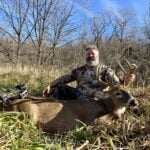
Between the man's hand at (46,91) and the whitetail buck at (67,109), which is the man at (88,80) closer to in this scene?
the man's hand at (46,91)

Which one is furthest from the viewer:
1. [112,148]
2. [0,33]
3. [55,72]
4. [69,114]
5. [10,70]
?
[0,33]

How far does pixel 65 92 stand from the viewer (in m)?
8.20

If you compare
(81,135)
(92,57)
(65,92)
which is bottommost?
(81,135)

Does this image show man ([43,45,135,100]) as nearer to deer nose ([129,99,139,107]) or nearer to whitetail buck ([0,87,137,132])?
whitetail buck ([0,87,137,132])

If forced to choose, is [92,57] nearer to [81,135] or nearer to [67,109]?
[67,109]

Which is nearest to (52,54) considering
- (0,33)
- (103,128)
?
(0,33)

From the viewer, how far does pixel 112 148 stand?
5547 mm

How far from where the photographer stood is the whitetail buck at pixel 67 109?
6723 millimetres

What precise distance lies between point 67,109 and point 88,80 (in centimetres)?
107

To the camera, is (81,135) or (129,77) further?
(129,77)

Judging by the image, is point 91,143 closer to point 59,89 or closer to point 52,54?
point 59,89

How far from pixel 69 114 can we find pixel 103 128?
0.89m

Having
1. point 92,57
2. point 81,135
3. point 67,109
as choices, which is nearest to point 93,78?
point 92,57

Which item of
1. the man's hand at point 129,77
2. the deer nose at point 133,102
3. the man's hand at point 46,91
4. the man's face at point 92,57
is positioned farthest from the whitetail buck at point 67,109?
the man's hand at point 46,91
